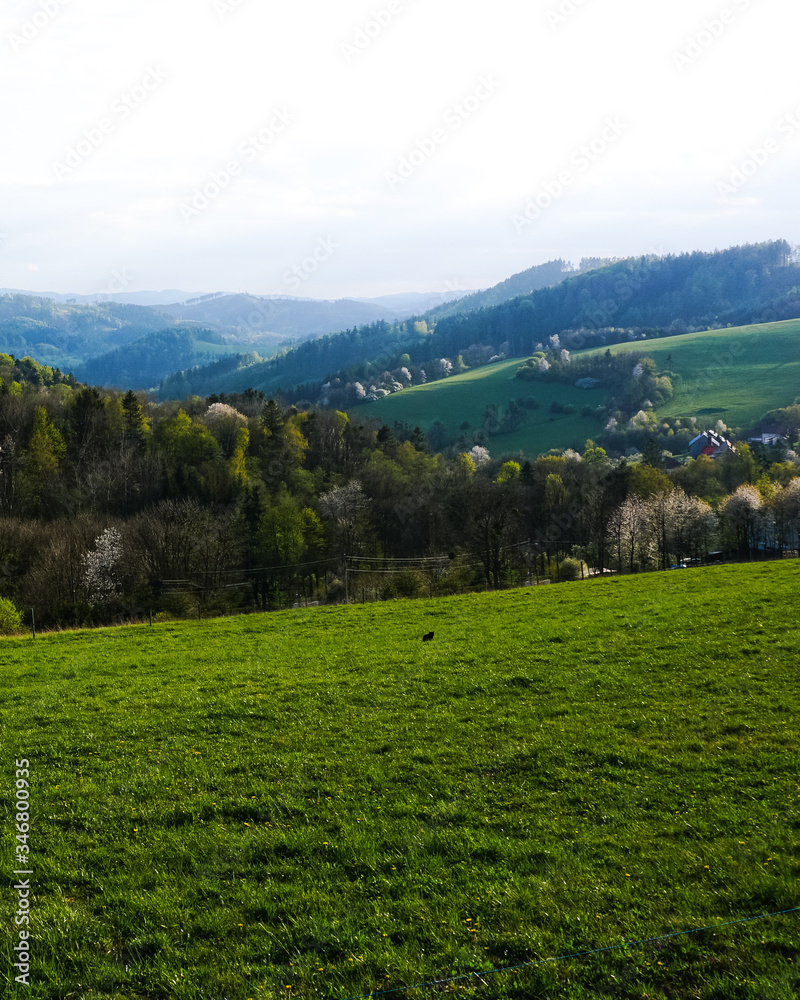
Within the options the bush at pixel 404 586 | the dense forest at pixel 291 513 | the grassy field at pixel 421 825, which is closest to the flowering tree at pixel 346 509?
the dense forest at pixel 291 513

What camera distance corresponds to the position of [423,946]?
7.54 metres

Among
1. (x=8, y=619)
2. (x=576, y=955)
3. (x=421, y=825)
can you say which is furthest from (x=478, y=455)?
(x=576, y=955)

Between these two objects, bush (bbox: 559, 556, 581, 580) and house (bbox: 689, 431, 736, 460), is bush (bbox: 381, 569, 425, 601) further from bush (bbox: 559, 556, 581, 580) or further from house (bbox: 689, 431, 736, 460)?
house (bbox: 689, 431, 736, 460)

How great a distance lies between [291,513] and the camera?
9244 cm

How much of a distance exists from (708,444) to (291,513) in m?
112

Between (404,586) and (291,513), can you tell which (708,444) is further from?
(404,586)

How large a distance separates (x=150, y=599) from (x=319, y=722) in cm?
5598

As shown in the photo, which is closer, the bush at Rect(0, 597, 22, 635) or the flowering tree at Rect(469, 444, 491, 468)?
the bush at Rect(0, 597, 22, 635)

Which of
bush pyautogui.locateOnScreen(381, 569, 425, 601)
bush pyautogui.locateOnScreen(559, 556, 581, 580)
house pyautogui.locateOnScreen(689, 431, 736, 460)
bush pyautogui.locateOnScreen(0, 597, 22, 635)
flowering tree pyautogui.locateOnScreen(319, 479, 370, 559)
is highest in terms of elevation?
house pyautogui.locateOnScreen(689, 431, 736, 460)

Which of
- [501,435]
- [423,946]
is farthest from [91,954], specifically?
[501,435]

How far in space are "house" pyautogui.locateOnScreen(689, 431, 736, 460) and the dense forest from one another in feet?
109

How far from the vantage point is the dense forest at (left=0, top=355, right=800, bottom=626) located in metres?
70.0

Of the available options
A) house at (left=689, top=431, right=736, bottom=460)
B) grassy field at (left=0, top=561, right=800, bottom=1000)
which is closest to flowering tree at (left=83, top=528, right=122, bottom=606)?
grassy field at (left=0, top=561, right=800, bottom=1000)

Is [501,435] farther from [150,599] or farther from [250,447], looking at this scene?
[150,599]
